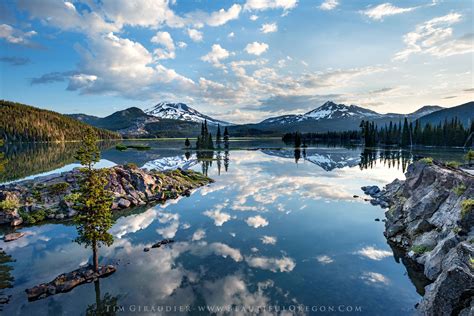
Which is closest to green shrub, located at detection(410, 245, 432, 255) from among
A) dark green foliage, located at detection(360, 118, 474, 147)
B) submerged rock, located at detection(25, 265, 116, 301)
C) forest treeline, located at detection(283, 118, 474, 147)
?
submerged rock, located at detection(25, 265, 116, 301)

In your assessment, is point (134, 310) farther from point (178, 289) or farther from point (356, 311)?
point (356, 311)

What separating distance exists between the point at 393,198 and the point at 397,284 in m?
25.3

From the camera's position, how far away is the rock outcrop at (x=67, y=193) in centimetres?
3650

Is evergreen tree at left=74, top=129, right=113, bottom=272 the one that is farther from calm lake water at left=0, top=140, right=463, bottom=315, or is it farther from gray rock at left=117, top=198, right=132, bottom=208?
gray rock at left=117, top=198, right=132, bottom=208

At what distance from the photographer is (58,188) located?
4238 cm

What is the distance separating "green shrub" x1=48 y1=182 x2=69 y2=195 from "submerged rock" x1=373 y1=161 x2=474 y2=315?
146ft

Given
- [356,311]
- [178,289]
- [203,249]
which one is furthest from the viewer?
[203,249]

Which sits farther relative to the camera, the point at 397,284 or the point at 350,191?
the point at 350,191

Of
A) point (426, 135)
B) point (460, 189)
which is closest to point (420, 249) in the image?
point (460, 189)

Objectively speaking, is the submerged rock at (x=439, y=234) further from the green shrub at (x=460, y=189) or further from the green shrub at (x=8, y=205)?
the green shrub at (x=8, y=205)

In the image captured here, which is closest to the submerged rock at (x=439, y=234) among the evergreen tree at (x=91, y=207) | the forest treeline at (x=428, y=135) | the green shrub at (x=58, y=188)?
the evergreen tree at (x=91, y=207)

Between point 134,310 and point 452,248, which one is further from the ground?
point 452,248

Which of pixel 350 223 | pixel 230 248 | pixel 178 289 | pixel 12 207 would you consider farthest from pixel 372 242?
pixel 12 207

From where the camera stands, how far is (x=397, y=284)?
67.3 ft
